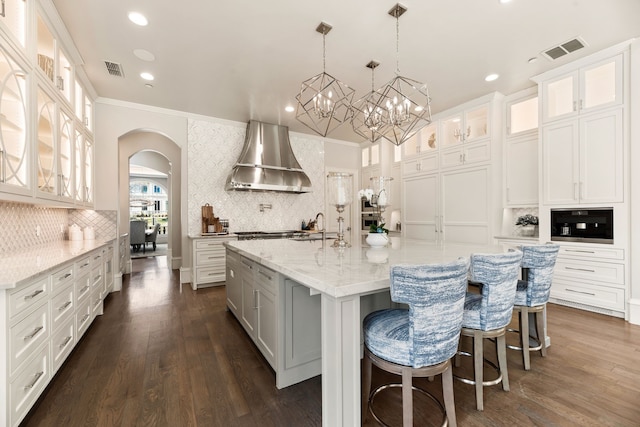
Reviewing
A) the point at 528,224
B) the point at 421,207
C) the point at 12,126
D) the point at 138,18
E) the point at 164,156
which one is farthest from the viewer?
the point at 164,156

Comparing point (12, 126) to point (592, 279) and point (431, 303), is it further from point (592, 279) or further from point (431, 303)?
point (592, 279)

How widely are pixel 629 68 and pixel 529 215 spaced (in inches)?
77.4

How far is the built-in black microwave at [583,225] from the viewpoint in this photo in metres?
3.19

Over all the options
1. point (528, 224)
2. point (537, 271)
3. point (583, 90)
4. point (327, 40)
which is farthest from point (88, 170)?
point (583, 90)

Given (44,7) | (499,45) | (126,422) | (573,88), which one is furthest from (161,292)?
(573,88)

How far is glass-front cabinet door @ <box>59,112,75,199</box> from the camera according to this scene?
283 centimetres

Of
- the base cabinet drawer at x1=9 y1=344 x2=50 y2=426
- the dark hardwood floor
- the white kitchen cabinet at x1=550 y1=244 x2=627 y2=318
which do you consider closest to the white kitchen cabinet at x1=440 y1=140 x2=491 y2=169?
the white kitchen cabinet at x1=550 y1=244 x2=627 y2=318

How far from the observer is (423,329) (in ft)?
4.05

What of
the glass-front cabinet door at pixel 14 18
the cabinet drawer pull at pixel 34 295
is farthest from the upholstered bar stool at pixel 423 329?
the glass-front cabinet door at pixel 14 18

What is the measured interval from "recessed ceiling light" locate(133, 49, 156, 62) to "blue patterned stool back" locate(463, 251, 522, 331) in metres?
3.73

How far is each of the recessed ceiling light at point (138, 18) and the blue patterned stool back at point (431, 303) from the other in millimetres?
3078

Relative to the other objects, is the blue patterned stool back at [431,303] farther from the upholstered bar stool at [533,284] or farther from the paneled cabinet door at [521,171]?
the paneled cabinet door at [521,171]

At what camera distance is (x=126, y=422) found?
5.10 feet

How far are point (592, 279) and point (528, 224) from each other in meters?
1.01
